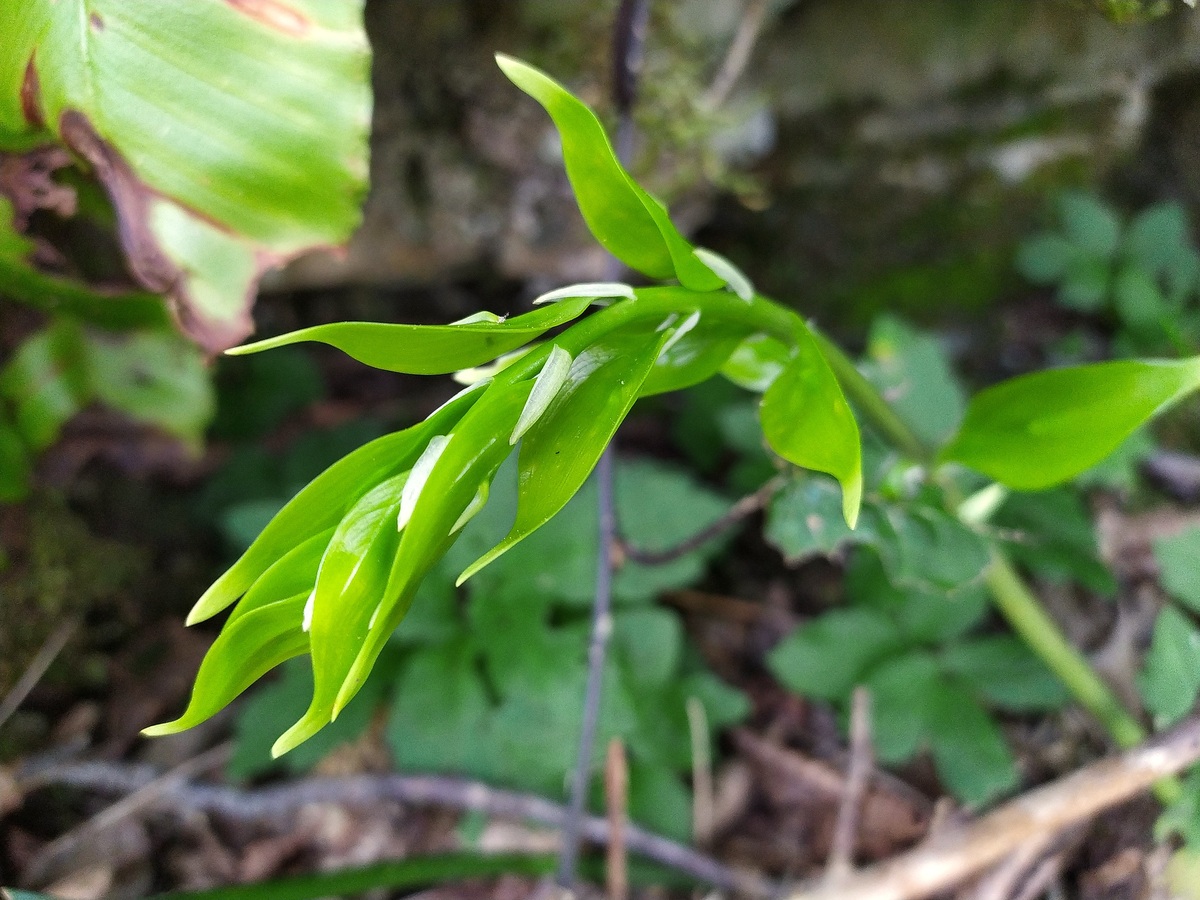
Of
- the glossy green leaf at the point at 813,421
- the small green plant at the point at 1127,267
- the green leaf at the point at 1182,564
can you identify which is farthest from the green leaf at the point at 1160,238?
the glossy green leaf at the point at 813,421

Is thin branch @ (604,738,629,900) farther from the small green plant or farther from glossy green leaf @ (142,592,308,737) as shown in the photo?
the small green plant

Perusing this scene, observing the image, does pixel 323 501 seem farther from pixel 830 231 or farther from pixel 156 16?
pixel 830 231

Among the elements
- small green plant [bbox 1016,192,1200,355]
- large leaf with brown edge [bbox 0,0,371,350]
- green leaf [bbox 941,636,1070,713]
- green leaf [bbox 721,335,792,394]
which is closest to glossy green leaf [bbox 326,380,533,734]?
green leaf [bbox 721,335,792,394]

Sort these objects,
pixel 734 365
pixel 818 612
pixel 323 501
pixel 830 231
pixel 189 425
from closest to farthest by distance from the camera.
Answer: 1. pixel 323 501
2. pixel 734 365
3. pixel 189 425
4. pixel 818 612
5. pixel 830 231

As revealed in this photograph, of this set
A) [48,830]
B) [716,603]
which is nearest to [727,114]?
[716,603]

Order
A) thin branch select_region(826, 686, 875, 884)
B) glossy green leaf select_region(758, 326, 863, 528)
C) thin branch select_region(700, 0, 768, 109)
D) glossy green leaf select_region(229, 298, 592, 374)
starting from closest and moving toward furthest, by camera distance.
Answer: glossy green leaf select_region(229, 298, 592, 374)
glossy green leaf select_region(758, 326, 863, 528)
thin branch select_region(826, 686, 875, 884)
thin branch select_region(700, 0, 768, 109)

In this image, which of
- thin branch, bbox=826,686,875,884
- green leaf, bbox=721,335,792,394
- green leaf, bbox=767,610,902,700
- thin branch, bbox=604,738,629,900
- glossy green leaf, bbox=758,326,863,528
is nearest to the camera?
glossy green leaf, bbox=758,326,863,528

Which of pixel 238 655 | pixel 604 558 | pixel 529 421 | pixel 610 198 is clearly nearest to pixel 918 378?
pixel 604 558

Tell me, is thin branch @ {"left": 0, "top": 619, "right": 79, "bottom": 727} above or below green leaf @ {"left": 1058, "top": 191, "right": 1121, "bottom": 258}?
below
